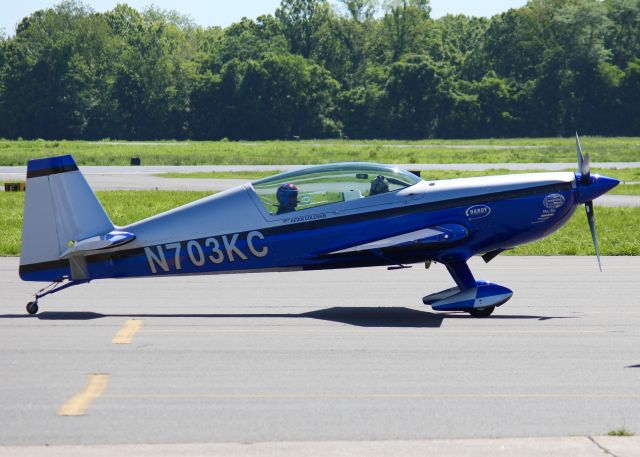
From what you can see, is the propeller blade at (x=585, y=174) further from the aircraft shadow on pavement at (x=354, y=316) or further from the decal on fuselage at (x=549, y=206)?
the aircraft shadow on pavement at (x=354, y=316)

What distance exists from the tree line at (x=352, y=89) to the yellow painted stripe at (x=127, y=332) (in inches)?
3747

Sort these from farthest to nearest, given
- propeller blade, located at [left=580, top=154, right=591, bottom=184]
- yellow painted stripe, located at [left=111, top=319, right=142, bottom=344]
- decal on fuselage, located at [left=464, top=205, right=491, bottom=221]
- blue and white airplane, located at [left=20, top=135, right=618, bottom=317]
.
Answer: propeller blade, located at [left=580, top=154, right=591, bottom=184], decal on fuselage, located at [left=464, top=205, right=491, bottom=221], blue and white airplane, located at [left=20, top=135, right=618, bottom=317], yellow painted stripe, located at [left=111, top=319, right=142, bottom=344]

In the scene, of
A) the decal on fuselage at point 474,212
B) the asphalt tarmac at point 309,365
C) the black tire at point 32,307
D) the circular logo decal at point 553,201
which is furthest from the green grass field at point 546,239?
the black tire at point 32,307

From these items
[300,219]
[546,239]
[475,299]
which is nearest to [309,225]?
[300,219]

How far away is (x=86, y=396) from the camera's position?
842 centimetres

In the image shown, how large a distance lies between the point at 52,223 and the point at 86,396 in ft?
14.5

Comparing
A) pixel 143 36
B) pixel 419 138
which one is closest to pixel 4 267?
pixel 419 138

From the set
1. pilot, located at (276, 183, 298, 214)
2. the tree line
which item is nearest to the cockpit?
pilot, located at (276, 183, 298, 214)

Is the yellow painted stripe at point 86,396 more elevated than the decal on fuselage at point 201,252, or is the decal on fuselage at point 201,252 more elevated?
the decal on fuselage at point 201,252

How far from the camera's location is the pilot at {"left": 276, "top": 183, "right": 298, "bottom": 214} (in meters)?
12.7

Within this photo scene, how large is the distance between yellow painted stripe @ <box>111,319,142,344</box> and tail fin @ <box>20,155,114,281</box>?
0.87 meters

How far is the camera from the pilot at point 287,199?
1273 centimetres

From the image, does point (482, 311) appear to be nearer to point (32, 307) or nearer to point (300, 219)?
point (300, 219)

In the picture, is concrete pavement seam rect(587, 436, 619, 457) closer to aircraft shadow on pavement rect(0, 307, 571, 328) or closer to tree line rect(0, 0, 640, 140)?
aircraft shadow on pavement rect(0, 307, 571, 328)
